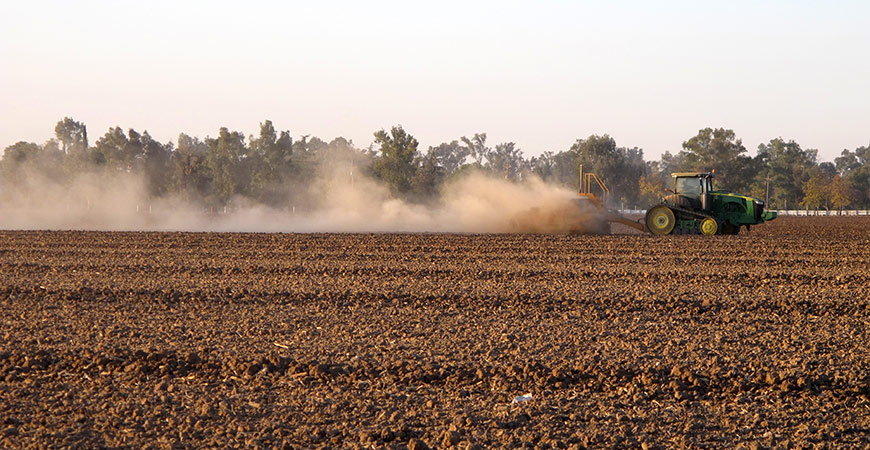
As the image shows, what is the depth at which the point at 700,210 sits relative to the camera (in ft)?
94.7

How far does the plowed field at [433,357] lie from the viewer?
662 centimetres

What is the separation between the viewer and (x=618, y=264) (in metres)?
19.4

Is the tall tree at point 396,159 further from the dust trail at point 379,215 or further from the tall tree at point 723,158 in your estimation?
the tall tree at point 723,158

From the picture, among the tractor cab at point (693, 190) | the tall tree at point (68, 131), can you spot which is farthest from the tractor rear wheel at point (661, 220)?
the tall tree at point (68, 131)

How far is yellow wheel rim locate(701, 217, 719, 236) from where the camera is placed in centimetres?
2839

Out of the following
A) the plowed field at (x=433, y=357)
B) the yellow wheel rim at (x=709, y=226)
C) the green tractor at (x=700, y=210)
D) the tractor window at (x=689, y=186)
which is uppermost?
the tractor window at (x=689, y=186)

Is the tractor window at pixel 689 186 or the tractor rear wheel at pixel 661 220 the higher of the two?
the tractor window at pixel 689 186

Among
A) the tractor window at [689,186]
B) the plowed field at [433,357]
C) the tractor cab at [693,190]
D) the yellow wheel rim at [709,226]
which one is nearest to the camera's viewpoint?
the plowed field at [433,357]

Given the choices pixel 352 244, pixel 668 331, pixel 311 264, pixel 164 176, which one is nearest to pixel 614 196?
pixel 164 176

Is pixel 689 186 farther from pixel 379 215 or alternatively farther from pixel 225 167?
pixel 225 167

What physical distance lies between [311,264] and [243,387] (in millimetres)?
11465

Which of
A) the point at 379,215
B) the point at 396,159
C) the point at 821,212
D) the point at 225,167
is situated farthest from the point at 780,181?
the point at 379,215

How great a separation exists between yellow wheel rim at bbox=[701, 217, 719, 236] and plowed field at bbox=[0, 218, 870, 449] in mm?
10189

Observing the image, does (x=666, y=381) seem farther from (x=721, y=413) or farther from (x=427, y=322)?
(x=427, y=322)
